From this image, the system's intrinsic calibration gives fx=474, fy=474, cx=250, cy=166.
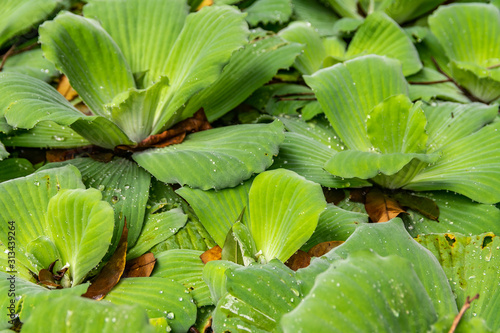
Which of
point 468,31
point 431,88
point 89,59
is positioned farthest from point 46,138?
point 468,31

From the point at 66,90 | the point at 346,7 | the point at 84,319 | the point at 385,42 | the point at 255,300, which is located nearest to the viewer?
the point at 84,319

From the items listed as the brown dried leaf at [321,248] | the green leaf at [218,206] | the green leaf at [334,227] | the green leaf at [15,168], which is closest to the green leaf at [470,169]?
the green leaf at [334,227]

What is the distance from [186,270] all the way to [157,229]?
0.17 metres

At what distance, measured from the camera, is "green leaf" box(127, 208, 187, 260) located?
1223 millimetres

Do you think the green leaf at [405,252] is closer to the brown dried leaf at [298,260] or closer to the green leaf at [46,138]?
the brown dried leaf at [298,260]

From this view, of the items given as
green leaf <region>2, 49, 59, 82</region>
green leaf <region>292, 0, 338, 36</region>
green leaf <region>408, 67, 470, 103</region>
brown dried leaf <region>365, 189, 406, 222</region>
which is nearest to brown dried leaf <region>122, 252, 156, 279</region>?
brown dried leaf <region>365, 189, 406, 222</region>

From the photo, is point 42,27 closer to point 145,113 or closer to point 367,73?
point 145,113

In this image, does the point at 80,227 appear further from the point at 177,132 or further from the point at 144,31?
the point at 144,31

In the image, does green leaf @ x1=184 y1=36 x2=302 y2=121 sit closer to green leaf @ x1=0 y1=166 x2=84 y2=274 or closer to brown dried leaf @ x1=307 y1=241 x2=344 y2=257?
green leaf @ x1=0 y1=166 x2=84 y2=274

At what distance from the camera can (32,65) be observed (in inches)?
72.5

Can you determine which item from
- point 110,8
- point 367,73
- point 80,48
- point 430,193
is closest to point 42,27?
point 80,48

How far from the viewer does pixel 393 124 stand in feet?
4.57

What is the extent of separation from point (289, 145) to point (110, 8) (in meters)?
0.83

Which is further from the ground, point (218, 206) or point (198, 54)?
point (198, 54)
